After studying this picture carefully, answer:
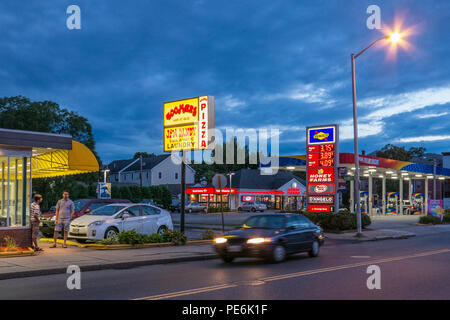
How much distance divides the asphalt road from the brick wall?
13.9 ft

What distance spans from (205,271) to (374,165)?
28898mm

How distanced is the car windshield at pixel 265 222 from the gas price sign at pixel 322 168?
11.6m

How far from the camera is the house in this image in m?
78.8

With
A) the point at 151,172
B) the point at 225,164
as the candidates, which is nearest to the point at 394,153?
the point at 225,164

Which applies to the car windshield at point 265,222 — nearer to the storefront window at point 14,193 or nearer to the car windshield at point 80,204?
the storefront window at point 14,193

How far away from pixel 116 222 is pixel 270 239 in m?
6.98

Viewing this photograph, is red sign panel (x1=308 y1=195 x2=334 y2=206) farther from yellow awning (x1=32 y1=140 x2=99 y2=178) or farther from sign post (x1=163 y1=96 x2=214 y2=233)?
yellow awning (x1=32 y1=140 x2=99 y2=178)

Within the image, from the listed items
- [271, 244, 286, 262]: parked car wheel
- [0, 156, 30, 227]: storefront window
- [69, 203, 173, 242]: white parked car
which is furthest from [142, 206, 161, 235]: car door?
[271, 244, 286, 262]: parked car wheel

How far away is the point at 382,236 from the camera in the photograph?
80.8 feet

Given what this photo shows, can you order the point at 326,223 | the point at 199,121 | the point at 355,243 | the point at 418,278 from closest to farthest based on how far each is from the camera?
the point at 418,278 < the point at 199,121 < the point at 355,243 < the point at 326,223

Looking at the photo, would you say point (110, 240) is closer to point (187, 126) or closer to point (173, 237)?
point (173, 237)
